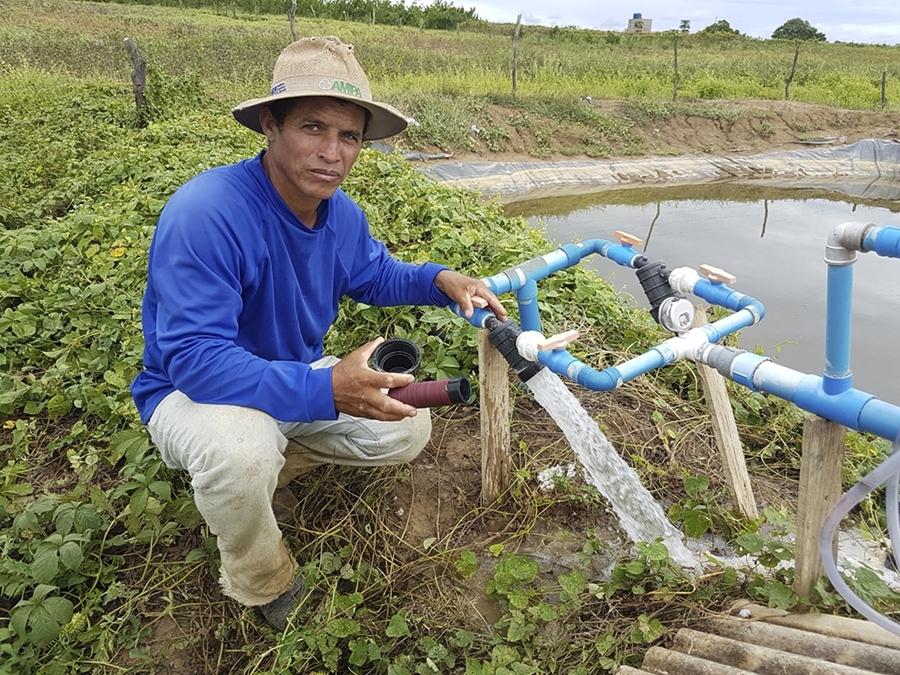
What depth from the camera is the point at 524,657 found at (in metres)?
1.69

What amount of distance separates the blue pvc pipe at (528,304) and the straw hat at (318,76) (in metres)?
0.69

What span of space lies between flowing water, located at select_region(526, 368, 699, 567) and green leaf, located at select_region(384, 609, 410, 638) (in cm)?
72

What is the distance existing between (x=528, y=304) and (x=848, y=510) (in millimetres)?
1094

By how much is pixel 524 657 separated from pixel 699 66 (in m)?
20.1

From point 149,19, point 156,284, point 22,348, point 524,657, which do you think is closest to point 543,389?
point 524,657

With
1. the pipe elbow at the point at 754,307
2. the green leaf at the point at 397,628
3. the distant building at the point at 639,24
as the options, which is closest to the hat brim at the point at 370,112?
the pipe elbow at the point at 754,307

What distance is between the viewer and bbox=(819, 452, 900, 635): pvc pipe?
3.45 feet

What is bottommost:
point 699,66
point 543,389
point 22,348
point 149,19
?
point 22,348

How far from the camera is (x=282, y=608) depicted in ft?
6.10

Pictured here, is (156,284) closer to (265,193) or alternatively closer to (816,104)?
(265,193)

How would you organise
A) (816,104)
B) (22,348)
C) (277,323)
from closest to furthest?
(277,323)
(22,348)
(816,104)

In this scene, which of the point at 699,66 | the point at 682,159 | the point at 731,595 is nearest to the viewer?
the point at 731,595

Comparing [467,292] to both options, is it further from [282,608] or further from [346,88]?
[282,608]

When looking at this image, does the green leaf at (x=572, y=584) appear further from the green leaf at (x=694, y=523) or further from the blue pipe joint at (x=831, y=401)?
the blue pipe joint at (x=831, y=401)
